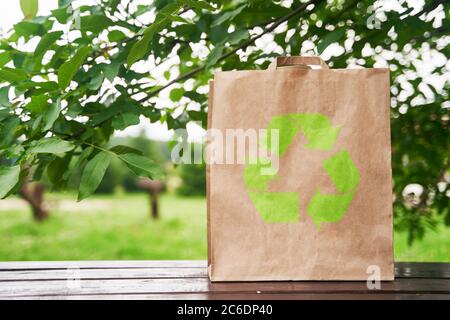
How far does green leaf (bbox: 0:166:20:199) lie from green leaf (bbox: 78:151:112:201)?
10 centimetres

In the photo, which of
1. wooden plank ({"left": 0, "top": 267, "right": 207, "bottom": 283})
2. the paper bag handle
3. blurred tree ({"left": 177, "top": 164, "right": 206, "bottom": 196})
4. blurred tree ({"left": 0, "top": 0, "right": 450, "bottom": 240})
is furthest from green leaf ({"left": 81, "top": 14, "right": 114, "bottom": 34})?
blurred tree ({"left": 177, "top": 164, "right": 206, "bottom": 196})

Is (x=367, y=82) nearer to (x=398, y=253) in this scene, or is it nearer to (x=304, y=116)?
(x=304, y=116)

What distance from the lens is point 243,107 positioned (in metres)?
0.83

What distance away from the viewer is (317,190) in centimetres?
83

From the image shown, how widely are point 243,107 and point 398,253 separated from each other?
1965mm

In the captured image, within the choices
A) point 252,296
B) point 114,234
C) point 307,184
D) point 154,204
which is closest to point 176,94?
point 307,184

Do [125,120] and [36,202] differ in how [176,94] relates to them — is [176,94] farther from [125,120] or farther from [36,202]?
[36,202]

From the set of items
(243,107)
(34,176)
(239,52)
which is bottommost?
(34,176)

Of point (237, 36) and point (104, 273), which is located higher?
point (237, 36)

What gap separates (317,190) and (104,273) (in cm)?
43

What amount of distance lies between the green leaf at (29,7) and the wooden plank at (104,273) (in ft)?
1.67

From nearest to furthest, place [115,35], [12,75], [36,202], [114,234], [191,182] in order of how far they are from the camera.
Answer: [12,75] → [115,35] → [114,234] → [36,202] → [191,182]
